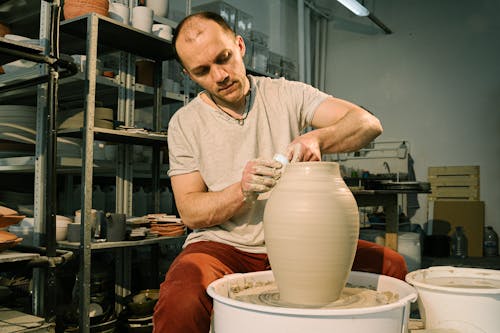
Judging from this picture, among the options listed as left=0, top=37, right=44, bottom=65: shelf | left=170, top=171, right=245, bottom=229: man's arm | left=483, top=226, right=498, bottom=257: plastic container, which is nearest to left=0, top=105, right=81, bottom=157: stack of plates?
left=0, top=37, right=44, bottom=65: shelf

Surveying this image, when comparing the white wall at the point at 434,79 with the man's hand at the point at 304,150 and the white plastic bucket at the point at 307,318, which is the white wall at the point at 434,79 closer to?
the man's hand at the point at 304,150

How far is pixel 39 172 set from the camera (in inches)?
96.3

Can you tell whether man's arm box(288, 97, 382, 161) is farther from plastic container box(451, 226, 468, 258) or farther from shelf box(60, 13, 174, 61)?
plastic container box(451, 226, 468, 258)

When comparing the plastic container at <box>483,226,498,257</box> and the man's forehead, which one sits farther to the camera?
the plastic container at <box>483,226,498,257</box>

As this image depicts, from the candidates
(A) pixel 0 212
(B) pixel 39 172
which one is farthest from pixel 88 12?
(A) pixel 0 212

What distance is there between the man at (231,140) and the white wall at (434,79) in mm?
5690

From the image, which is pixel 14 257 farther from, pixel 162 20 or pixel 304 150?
pixel 162 20

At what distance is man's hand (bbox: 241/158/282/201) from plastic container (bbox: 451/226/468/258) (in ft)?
18.6

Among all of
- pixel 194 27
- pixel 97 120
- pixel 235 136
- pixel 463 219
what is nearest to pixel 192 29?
pixel 194 27

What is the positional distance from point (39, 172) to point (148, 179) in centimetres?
239

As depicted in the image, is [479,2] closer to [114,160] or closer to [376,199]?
[376,199]

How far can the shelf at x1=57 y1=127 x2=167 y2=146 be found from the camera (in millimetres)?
2589

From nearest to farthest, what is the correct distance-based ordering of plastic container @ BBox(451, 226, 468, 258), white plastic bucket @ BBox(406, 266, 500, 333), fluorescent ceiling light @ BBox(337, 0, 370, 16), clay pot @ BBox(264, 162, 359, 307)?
clay pot @ BBox(264, 162, 359, 307)
white plastic bucket @ BBox(406, 266, 500, 333)
fluorescent ceiling light @ BBox(337, 0, 370, 16)
plastic container @ BBox(451, 226, 468, 258)

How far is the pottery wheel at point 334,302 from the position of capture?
1074mm
